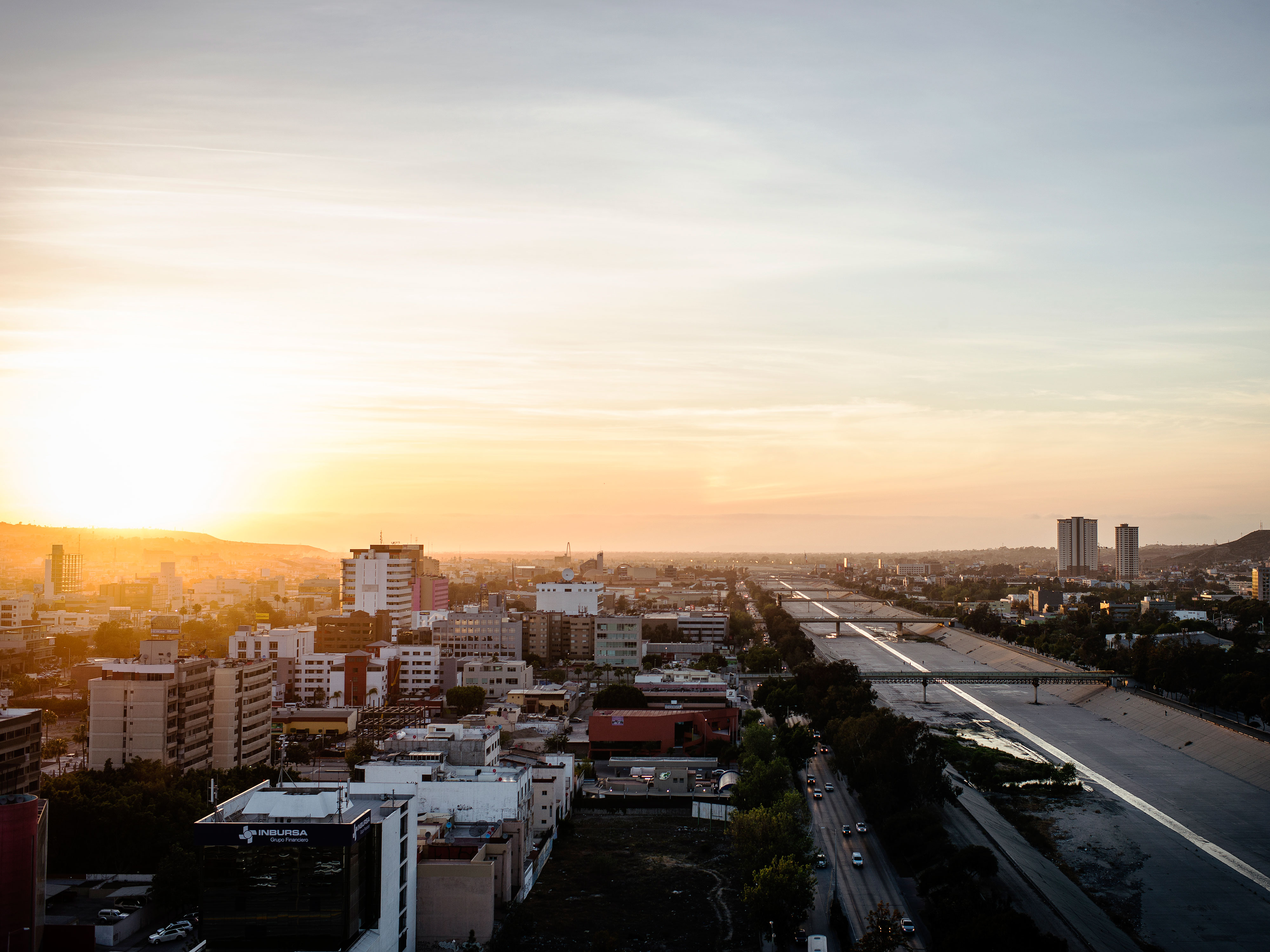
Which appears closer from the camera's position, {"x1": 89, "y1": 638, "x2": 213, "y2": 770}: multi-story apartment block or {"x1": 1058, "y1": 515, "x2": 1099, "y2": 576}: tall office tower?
{"x1": 89, "y1": 638, "x2": 213, "y2": 770}: multi-story apartment block

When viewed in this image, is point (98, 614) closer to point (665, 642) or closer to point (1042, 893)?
point (665, 642)

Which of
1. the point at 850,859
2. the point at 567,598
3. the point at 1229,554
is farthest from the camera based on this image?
the point at 1229,554

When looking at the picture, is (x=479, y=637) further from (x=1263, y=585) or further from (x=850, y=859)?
(x=1263, y=585)

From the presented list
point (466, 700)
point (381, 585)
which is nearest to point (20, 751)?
point (466, 700)

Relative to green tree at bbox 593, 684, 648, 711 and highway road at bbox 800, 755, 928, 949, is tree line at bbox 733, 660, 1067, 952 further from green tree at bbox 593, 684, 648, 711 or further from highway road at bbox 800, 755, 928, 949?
green tree at bbox 593, 684, 648, 711

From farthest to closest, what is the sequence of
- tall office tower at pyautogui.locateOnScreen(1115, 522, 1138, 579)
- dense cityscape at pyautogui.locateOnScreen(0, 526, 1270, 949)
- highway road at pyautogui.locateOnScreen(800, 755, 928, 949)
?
tall office tower at pyautogui.locateOnScreen(1115, 522, 1138, 579)
highway road at pyautogui.locateOnScreen(800, 755, 928, 949)
dense cityscape at pyautogui.locateOnScreen(0, 526, 1270, 949)

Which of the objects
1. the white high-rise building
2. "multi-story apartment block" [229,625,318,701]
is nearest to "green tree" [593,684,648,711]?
"multi-story apartment block" [229,625,318,701]
